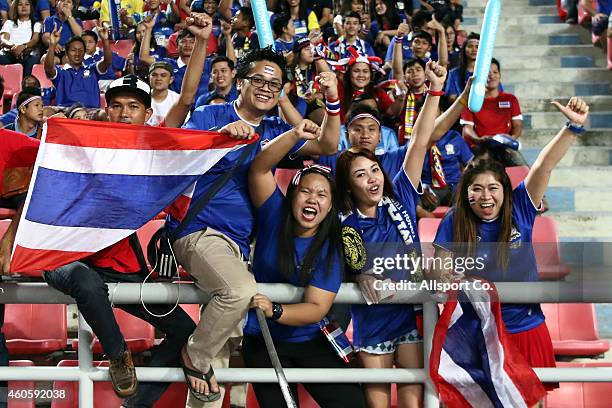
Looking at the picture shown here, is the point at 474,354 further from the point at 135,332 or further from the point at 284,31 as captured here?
the point at 284,31

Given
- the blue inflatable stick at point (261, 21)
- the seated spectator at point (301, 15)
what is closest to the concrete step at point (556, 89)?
the seated spectator at point (301, 15)

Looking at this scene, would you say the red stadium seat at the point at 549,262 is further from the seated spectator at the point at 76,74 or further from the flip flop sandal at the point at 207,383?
the seated spectator at the point at 76,74

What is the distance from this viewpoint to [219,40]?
1025 cm

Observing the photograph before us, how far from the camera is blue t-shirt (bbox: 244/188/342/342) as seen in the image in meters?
3.60

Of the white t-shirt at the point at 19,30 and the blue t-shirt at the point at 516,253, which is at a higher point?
the white t-shirt at the point at 19,30

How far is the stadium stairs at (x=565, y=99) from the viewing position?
21.8 feet

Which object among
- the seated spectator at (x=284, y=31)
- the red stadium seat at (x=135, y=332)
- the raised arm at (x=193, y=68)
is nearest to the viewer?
the raised arm at (x=193, y=68)

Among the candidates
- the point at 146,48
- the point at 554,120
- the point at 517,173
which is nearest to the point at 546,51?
the point at 554,120

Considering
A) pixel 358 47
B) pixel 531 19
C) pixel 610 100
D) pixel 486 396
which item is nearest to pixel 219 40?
pixel 358 47

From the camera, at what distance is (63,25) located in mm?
11523

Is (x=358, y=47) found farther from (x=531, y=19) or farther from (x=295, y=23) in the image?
(x=531, y=19)

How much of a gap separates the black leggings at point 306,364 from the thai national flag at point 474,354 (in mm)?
338

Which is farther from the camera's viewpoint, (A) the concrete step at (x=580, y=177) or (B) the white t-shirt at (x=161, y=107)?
(B) the white t-shirt at (x=161, y=107)

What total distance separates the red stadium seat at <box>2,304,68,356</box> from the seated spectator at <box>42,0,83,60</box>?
650cm
